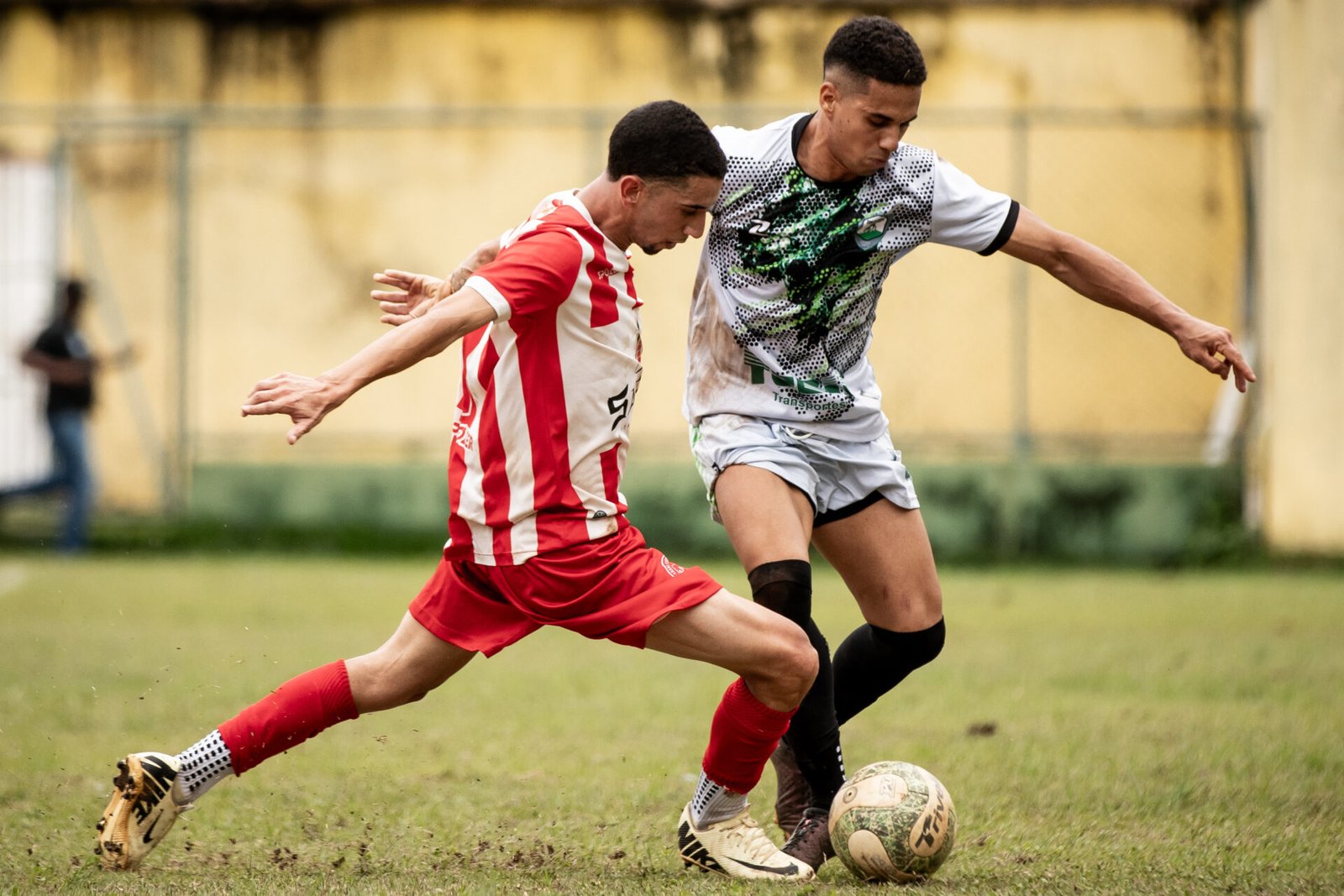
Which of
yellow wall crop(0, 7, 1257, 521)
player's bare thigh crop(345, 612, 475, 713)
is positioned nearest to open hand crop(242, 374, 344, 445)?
player's bare thigh crop(345, 612, 475, 713)

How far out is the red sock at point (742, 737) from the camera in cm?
446

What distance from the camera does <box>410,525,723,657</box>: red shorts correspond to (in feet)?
13.8

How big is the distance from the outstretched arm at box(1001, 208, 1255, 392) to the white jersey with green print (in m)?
0.08

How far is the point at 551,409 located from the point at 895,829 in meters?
1.40

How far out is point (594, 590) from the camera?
4230 millimetres

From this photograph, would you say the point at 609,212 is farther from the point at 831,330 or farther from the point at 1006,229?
the point at 1006,229

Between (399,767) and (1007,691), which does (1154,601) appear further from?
(399,767)

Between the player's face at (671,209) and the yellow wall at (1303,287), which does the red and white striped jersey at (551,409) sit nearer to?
the player's face at (671,209)

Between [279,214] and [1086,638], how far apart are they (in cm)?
818

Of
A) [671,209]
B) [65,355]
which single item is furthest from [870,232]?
[65,355]

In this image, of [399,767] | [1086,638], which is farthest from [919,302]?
[399,767]

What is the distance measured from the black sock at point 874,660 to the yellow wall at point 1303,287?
9151 mm

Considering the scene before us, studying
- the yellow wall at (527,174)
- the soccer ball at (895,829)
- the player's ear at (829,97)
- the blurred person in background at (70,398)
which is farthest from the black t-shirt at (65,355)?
the soccer ball at (895,829)

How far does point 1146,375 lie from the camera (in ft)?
45.3
